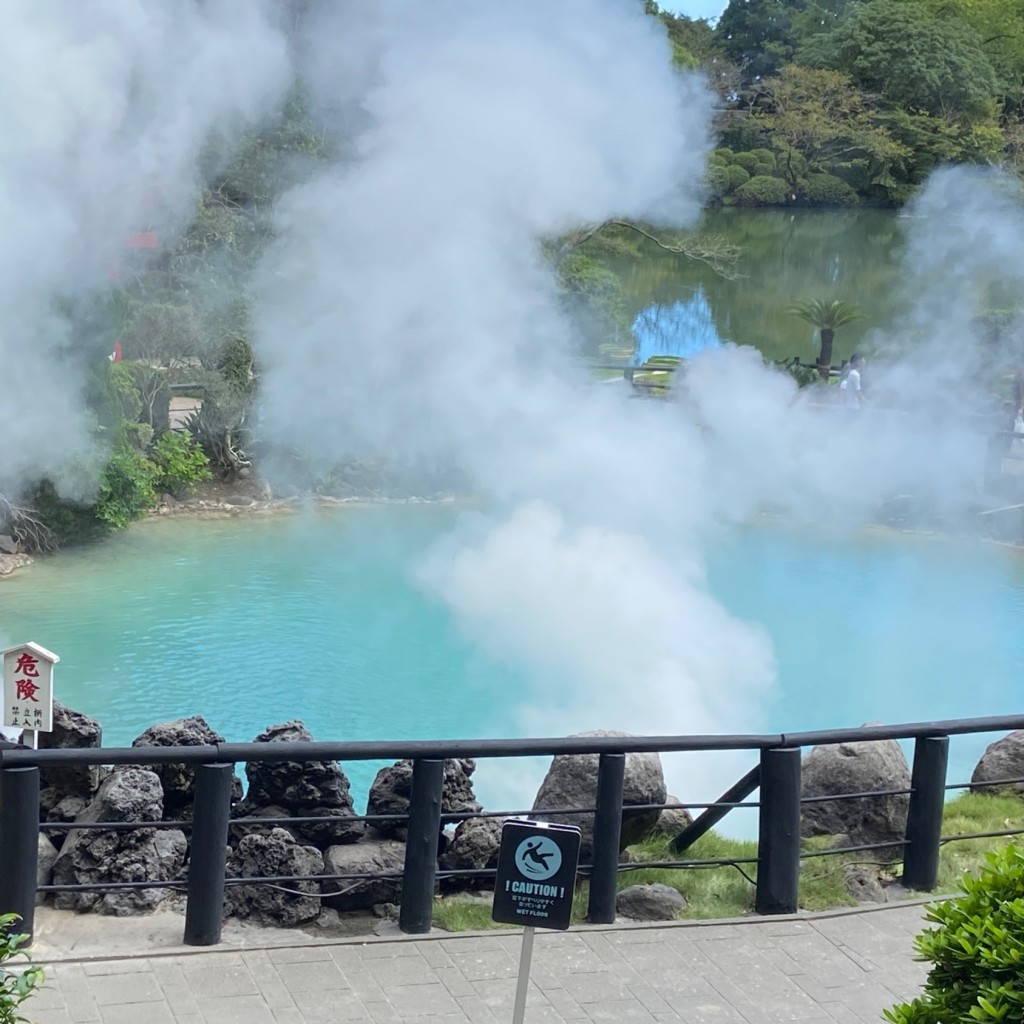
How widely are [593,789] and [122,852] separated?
6.90 feet

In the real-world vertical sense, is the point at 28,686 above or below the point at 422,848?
above

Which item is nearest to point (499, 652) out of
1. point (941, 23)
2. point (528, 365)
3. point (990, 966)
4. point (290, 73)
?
point (528, 365)

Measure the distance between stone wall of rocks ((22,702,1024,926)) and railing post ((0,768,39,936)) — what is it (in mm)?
464

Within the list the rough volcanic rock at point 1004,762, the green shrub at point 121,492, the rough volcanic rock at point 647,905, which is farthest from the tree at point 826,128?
the rough volcanic rock at point 647,905

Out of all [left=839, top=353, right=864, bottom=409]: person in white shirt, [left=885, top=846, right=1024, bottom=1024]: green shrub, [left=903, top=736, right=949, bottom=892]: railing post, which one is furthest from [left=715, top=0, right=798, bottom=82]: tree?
[left=885, top=846, right=1024, bottom=1024]: green shrub

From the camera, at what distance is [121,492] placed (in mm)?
16453

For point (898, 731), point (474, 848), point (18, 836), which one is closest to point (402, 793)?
point (474, 848)

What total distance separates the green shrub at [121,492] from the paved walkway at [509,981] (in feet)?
38.0

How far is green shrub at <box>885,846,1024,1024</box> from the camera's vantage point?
3.22 metres

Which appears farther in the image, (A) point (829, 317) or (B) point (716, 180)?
(B) point (716, 180)

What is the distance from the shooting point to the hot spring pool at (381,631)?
12.1 m

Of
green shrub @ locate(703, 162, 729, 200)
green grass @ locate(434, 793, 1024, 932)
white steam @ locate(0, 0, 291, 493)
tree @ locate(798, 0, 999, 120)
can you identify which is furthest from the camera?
green shrub @ locate(703, 162, 729, 200)

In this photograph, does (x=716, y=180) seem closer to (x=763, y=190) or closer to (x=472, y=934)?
(x=763, y=190)

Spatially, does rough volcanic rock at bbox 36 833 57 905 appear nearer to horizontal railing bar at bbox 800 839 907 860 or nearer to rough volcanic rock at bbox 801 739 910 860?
horizontal railing bar at bbox 800 839 907 860
